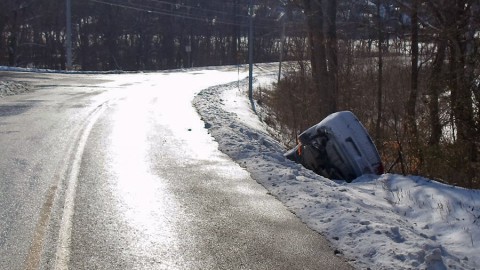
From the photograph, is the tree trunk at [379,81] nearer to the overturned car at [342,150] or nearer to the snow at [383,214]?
the overturned car at [342,150]

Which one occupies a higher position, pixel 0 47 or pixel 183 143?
pixel 0 47

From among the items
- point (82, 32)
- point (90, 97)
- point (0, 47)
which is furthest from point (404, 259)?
point (82, 32)

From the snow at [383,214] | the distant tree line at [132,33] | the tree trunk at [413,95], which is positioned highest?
the distant tree line at [132,33]

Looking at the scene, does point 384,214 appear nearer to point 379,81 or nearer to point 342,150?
point 342,150

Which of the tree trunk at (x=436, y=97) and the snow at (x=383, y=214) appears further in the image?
the tree trunk at (x=436, y=97)

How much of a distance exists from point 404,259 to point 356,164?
557 cm

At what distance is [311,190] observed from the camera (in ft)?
29.5

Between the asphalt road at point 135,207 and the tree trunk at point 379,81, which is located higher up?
the tree trunk at point 379,81

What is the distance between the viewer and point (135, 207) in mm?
8000

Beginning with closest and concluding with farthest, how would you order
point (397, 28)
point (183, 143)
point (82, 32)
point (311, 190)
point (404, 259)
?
point (404, 259), point (311, 190), point (183, 143), point (397, 28), point (82, 32)

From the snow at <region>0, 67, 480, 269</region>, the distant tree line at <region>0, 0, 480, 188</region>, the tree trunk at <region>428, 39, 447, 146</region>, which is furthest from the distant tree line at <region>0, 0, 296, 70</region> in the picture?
the snow at <region>0, 67, 480, 269</region>

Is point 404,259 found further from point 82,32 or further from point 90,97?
point 82,32

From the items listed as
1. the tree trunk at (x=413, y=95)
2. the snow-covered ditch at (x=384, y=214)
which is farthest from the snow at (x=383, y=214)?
the tree trunk at (x=413, y=95)

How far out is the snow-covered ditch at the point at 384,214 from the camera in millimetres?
6113
